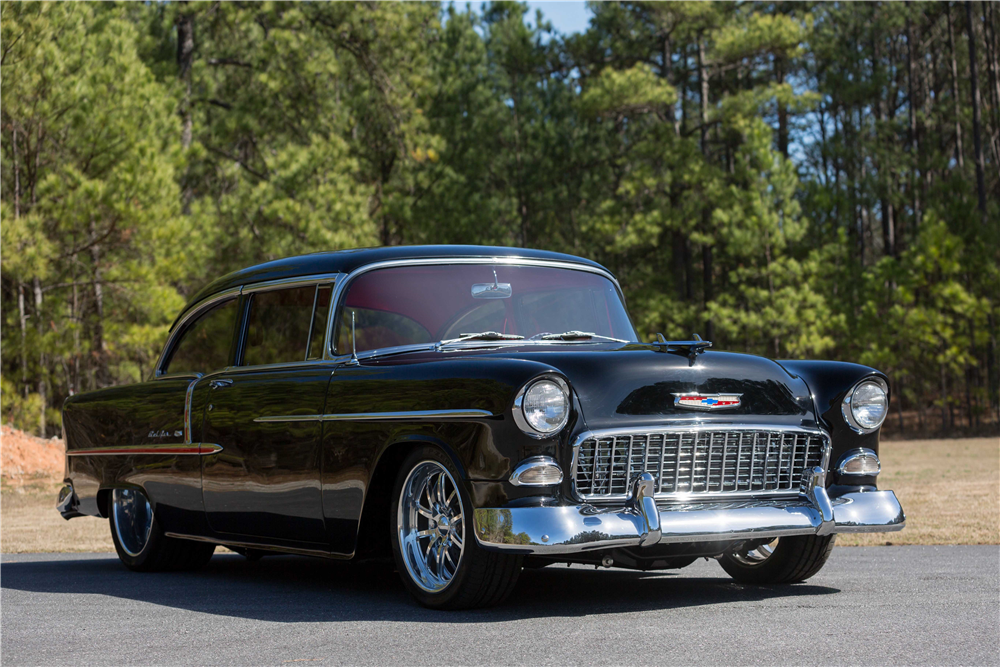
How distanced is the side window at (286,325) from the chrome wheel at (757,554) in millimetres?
2615

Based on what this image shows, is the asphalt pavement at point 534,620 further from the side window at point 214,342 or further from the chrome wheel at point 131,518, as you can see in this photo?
the side window at point 214,342

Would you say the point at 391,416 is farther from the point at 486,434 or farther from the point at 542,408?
the point at 542,408

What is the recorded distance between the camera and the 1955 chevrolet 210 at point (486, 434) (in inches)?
199

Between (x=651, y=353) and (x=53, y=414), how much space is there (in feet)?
66.0

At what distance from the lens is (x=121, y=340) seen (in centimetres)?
2145

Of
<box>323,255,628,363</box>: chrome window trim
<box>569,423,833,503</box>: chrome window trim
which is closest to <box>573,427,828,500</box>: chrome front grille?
<box>569,423,833,503</box>: chrome window trim

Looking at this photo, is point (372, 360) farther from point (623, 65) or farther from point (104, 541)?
point (623, 65)

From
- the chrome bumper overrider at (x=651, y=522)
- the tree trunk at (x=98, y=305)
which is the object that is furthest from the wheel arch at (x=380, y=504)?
the tree trunk at (x=98, y=305)

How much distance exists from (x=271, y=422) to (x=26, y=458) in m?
15.0

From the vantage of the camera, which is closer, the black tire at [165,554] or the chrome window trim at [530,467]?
the chrome window trim at [530,467]

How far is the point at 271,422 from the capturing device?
633 cm

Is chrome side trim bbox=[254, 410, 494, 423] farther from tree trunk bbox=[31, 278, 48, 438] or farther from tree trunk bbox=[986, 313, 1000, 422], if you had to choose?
tree trunk bbox=[986, 313, 1000, 422]

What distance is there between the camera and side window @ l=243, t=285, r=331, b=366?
6445 mm

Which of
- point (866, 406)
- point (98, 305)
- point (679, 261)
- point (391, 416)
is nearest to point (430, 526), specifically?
point (391, 416)
